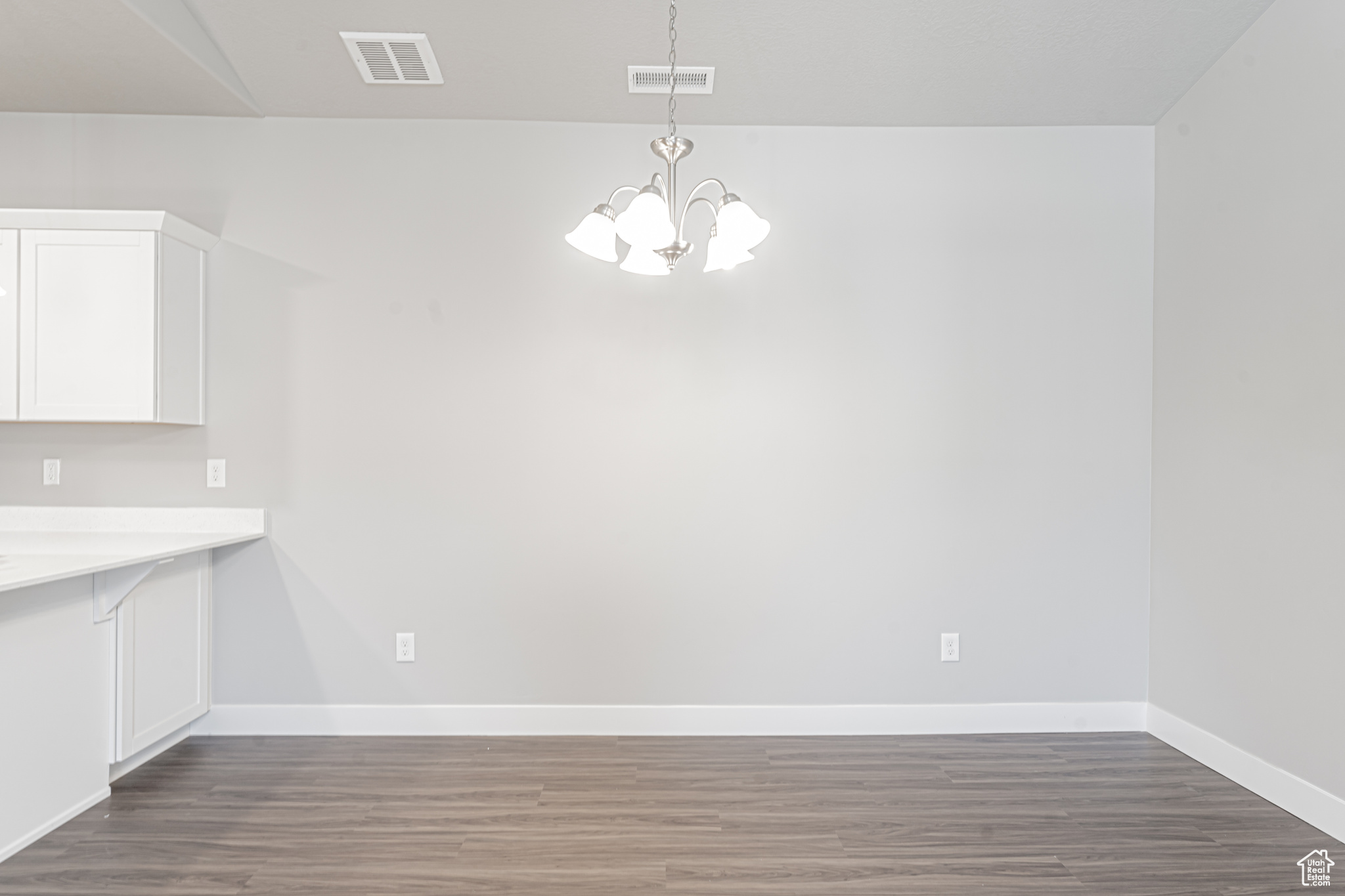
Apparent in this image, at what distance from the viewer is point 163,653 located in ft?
8.80

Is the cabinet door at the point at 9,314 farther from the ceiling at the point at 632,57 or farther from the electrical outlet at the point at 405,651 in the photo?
the electrical outlet at the point at 405,651

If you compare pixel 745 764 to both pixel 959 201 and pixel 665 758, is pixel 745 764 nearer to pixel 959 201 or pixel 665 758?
pixel 665 758

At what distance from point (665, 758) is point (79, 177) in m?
3.54

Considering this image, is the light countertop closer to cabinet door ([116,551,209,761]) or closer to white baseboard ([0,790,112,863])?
cabinet door ([116,551,209,761])

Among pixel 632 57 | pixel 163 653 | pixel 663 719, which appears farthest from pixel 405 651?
pixel 632 57

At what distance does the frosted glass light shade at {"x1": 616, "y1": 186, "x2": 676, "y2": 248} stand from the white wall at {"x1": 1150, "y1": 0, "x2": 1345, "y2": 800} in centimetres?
233

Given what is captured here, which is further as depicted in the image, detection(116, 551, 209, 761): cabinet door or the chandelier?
detection(116, 551, 209, 761): cabinet door

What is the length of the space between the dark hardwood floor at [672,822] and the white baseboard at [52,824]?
1.6 inches

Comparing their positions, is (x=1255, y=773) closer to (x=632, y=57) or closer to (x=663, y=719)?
(x=663, y=719)

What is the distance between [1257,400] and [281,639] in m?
4.09

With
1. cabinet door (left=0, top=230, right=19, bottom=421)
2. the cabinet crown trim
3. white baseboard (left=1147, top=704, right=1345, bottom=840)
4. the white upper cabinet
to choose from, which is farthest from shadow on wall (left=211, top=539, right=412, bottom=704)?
white baseboard (left=1147, top=704, right=1345, bottom=840)

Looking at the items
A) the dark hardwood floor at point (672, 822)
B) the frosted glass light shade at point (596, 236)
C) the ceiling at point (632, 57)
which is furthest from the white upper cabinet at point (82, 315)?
the frosted glass light shade at point (596, 236)

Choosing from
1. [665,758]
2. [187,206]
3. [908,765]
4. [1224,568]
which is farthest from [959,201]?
[187,206]

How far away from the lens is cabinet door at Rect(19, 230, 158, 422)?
2.66 metres
